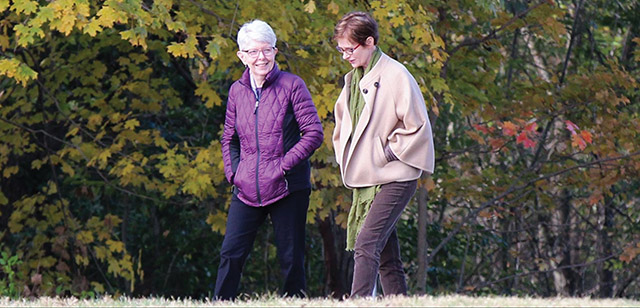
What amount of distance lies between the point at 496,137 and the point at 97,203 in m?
5.81

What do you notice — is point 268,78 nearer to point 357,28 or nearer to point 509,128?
point 357,28

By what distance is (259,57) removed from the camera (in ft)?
20.4

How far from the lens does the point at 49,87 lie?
41.2 feet

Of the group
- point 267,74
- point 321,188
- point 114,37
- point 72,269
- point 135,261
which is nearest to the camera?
point 267,74

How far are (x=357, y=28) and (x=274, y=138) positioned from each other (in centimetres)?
91

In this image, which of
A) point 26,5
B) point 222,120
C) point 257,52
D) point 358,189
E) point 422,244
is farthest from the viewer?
point 222,120

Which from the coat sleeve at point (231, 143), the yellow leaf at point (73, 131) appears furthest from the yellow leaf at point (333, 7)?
the yellow leaf at point (73, 131)

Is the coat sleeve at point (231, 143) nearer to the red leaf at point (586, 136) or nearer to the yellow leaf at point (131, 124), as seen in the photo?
the red leaf at point (586, 136)

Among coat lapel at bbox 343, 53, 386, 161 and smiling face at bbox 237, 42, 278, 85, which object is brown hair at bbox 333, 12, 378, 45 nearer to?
coat lapel at bbox 343, 53, 386, 161

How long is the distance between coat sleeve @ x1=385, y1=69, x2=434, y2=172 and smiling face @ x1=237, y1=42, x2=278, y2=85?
2.98 feet

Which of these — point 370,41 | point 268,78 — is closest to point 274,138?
point 268,78

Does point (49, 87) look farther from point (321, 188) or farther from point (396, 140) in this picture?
point (396, 140)

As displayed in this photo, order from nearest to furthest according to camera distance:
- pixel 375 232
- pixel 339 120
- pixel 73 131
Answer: pixel 375 232, pixel 339 120, pixel 73 131

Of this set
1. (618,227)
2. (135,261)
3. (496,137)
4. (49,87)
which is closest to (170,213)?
(135,261)
